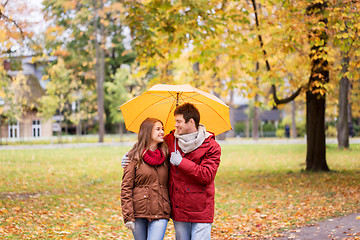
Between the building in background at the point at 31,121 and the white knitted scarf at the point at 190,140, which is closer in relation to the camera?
the white knitted scarf at the point at 190,140

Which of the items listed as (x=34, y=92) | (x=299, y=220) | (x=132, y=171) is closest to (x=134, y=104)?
(x=132, y=171)

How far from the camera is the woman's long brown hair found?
430 cm

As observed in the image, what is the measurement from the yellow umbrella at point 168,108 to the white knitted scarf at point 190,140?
714mm

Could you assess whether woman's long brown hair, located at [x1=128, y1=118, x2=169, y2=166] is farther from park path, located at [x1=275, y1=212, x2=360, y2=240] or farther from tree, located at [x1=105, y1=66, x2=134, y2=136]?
tree, located at [x1=105, y1=66, x2=134, y2=136]

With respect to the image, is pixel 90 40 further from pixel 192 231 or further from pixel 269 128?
pixel 192 231

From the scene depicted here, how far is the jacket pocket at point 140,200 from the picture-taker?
427 centimetres

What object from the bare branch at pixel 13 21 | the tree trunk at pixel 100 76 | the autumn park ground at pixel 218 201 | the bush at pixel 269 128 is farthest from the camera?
the bush at pixel 269 128

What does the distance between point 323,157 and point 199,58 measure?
5.24 meters

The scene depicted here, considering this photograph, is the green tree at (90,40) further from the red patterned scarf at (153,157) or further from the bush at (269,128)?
the red patterned scarf at (153,157)

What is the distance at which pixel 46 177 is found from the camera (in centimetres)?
1532

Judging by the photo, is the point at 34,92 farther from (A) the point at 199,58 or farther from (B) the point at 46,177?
(A) the point at 199,58

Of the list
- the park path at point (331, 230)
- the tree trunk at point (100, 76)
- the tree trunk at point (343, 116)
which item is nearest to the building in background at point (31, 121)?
the tree trunk at point (100, 76)

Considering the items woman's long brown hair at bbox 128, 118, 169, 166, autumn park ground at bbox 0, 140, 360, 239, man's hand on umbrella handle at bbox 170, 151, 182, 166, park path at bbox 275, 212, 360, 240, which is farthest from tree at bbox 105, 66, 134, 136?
man's hand on umbrella handle at bbox 170, 151, 182, 166

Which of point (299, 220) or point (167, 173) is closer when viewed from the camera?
point (167, 173)
